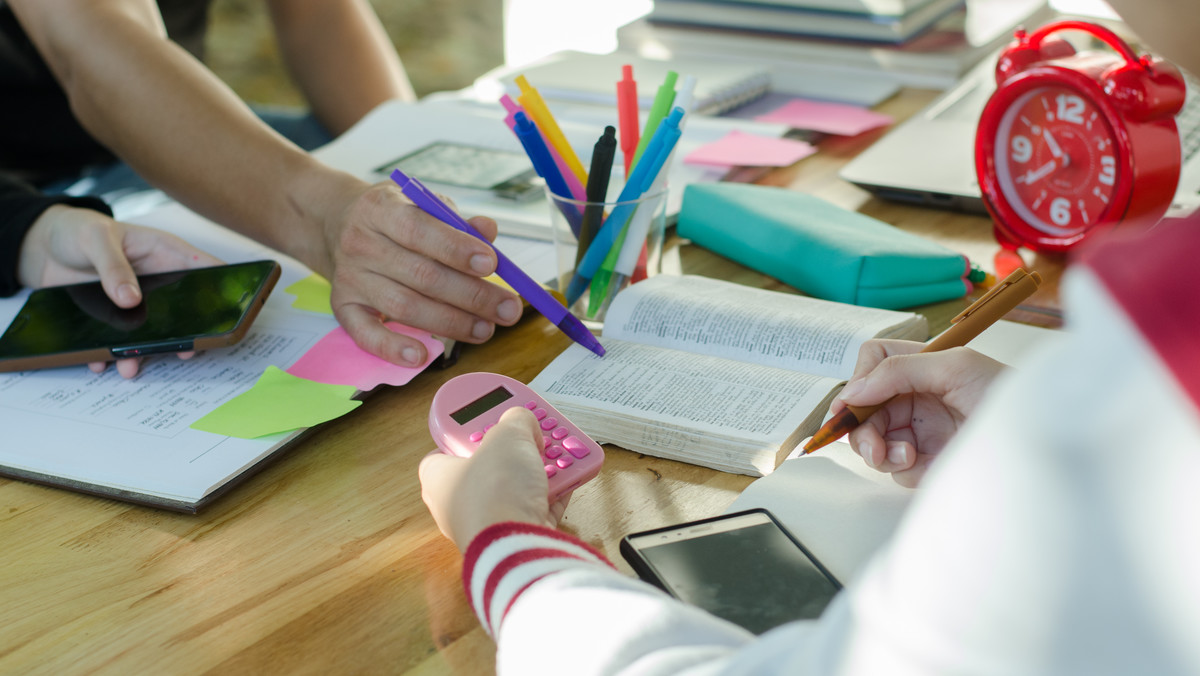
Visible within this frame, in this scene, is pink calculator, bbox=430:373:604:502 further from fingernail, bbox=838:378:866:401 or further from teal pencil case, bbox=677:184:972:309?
teal pencil case, bbox=677:184:972:309

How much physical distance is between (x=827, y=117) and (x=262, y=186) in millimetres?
712

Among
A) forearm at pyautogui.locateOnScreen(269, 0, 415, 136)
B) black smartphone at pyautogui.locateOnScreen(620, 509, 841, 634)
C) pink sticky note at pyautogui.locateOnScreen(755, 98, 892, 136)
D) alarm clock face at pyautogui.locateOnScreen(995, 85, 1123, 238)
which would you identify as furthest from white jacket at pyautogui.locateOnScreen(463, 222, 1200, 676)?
forearm at pyautogui.locateOnScreen(269, 0, 415, 136)

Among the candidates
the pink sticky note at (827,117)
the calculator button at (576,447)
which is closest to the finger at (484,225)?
the calculator button at (576,447)

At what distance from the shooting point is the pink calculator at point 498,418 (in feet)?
1.87

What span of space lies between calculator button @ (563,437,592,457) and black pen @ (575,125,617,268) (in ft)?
0.75

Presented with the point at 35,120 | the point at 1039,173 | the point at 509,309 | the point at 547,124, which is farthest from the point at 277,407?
the point at 35,120

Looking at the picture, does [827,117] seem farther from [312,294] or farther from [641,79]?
[312,294]

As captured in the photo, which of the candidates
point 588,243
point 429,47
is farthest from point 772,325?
point 429,47

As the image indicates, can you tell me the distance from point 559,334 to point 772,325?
18 centimetres

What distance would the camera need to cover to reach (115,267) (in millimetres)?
798

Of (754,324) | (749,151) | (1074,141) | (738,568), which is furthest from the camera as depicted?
(749,151)

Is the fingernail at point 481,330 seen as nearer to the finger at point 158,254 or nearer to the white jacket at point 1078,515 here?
the finger at point 158,254

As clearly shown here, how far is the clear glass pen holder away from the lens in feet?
2.52

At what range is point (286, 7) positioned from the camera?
5.07 feet
